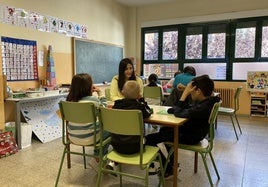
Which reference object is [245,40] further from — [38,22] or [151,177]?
[38,22]

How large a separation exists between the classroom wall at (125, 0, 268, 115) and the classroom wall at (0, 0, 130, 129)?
0.60 meters

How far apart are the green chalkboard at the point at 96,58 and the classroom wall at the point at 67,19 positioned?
0.16m

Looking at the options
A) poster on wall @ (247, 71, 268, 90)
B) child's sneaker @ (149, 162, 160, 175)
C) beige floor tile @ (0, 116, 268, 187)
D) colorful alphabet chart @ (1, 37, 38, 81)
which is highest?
colorful alphabet chart @ (1, 37, 38, 81)

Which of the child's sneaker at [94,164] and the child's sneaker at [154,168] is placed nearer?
the child's sneaker at [154,168]

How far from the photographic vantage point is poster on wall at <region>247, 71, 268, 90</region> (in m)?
5.36

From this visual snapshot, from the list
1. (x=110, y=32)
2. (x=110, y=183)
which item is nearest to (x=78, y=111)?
(x=110, y=183)

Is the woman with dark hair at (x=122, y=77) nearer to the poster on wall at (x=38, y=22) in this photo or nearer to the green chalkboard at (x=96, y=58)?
the poster on wall at (x=38, y=22)

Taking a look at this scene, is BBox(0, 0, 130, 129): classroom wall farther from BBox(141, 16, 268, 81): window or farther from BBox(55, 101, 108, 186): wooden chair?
BBox(55, 101, 108, 186): wooden chair

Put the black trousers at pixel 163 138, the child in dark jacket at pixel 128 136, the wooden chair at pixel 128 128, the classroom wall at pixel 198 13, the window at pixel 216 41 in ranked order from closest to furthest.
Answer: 1. the wooden chair at pixel 128 128
2. the child in dark jacket at pixel 128 136
3. the black trousers at pixel 163 138
4. the classroom wall at pixel 198 13
5. the window at pixel 216 41

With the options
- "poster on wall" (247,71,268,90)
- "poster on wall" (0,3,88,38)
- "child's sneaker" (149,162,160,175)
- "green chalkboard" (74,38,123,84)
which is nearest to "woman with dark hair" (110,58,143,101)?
"child's sneaker" (149,162,160,175)

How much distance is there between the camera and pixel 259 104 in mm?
5453

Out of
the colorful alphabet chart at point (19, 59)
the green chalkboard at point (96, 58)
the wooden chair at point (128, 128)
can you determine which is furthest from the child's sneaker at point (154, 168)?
the green chalkboard at point (96, 58)

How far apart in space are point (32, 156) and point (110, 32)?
402cm

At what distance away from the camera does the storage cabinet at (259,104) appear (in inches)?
211
